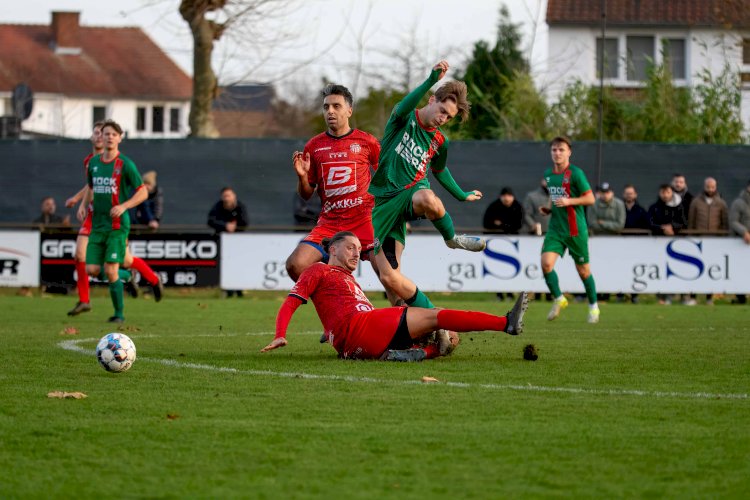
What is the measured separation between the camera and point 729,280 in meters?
21.4

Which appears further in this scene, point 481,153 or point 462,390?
point 481,153

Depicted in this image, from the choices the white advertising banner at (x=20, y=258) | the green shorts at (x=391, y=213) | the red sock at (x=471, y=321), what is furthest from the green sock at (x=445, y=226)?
the white advertising banner at (x=20, y=258)

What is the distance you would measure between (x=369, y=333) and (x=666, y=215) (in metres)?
13.6

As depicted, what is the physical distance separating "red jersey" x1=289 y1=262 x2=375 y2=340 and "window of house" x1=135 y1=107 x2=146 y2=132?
66.4 meters

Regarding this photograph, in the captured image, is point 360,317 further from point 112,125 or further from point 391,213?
point 112,125

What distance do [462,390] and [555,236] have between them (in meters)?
8.05

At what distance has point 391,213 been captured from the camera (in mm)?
10734

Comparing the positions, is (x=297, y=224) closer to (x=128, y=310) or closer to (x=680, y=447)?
(x=128, y=310)

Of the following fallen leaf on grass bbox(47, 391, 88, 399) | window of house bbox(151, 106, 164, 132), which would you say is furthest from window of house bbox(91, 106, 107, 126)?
fallen leaf on grass bbox(47, 391, 88, 399)

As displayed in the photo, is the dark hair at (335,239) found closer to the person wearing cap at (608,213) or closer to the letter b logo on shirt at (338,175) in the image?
Answer: the letter b logo on shirt at (338,175)

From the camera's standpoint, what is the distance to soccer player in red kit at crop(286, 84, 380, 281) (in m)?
10.7

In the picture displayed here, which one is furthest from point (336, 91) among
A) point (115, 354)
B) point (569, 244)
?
point (569, 244)

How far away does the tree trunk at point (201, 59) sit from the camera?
103ft

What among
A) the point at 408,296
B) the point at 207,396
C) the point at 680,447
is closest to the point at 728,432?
the point at 680,447
